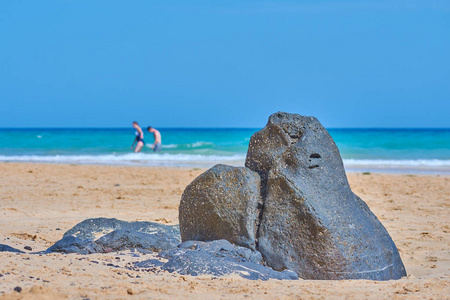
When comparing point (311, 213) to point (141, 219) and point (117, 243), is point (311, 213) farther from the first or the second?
point (141, 219)

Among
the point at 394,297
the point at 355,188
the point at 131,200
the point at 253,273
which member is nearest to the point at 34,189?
the point at 131,200

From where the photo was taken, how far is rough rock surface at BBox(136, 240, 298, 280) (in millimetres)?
3645

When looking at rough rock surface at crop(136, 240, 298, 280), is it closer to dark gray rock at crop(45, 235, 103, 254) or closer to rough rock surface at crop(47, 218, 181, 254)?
rough rock surface at crop(47, 218, 181, 254)

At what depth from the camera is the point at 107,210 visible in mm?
7816

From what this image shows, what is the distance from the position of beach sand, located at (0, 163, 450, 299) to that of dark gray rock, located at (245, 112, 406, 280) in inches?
8.8

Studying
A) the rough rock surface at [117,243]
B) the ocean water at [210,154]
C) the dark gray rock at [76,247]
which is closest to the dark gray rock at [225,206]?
the rough rock surface at [117,243]

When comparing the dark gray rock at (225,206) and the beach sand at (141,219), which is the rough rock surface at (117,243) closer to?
the beach sand at (141,219)

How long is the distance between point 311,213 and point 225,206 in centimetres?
68

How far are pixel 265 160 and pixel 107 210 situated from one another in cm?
416

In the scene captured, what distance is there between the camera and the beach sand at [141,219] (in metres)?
3.20

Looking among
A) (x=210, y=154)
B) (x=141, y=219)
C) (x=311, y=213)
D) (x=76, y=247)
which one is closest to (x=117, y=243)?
(x=76, y=247)

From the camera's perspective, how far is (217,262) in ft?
12.2

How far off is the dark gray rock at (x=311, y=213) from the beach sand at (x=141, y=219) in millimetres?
223

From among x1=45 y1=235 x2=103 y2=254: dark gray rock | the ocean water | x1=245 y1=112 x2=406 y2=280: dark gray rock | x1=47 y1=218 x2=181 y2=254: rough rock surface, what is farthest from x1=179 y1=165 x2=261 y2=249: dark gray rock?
the ocean water
